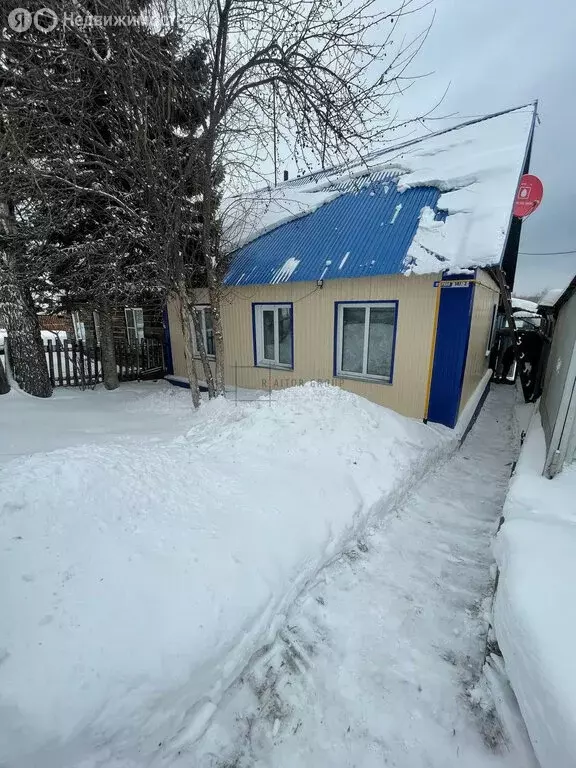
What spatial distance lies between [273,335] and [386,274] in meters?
3.33

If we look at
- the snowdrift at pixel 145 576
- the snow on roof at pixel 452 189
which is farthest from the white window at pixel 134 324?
the snowdrift at pixel 145 576

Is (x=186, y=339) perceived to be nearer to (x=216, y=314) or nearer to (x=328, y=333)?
(x=216, y=314)

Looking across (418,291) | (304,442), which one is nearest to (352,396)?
(304,442)

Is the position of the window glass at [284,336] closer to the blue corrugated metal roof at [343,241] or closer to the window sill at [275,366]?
the window sill at [275,366]

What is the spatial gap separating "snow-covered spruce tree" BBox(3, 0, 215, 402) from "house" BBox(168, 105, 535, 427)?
1.93 meters

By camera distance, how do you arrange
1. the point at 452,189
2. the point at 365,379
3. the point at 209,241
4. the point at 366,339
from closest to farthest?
the point at 209,241, the point at 452,189, the point at 366,339, the point at 365,379

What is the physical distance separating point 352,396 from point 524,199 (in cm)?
743

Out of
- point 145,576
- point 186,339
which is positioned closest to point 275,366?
point 186,339

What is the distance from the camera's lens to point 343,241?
6.89 metres

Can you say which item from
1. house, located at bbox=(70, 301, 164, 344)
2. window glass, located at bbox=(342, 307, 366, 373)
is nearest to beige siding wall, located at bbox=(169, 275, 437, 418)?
window glass, located at bbox=(342, 307, 366, 373)
